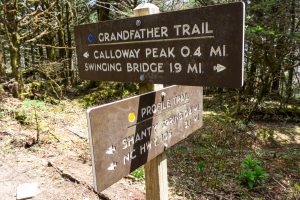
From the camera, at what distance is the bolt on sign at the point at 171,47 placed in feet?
5.06

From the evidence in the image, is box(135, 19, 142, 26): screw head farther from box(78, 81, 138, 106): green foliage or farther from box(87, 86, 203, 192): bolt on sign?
box(78, 81, 138, 106): green foliage

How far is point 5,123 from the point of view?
6.41 m

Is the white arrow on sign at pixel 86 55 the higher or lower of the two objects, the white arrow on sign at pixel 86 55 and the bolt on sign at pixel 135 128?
the higher

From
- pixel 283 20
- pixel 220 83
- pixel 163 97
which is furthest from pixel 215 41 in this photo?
pixel 283 20

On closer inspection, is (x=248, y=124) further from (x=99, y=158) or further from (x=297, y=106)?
(x=99, y=158)

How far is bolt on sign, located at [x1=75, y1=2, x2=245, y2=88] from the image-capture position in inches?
60.7

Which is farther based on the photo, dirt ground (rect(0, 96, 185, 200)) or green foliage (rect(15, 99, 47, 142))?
green foliage (rect(15, 99, 47, 142))

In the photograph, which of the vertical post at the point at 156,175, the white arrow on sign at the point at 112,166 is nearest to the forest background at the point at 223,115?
the vertical post at the point at 156,175

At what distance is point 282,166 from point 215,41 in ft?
18.1

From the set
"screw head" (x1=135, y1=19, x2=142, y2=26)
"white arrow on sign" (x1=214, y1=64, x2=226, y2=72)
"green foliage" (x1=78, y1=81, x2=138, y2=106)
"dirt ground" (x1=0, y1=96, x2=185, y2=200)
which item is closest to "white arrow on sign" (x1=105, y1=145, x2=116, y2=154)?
"white arrow on sign" (x1=214, y1=64, x2=226, y2=72)

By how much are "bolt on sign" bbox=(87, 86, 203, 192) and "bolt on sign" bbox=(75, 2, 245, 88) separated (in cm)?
24

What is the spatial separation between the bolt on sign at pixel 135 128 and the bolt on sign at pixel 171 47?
0.24 m

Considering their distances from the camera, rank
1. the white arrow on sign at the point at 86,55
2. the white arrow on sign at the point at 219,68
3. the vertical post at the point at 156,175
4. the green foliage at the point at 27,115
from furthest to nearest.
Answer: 1. the green foliage at the point at 27,115
2. the white arrow on sign at the point at 86,55
3. the vertical post at the point at 156,175
4. the white arrow on sign at the point at 219,68

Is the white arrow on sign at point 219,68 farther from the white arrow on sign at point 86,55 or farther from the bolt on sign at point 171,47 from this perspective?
the white arrow on sign at point 86,55
